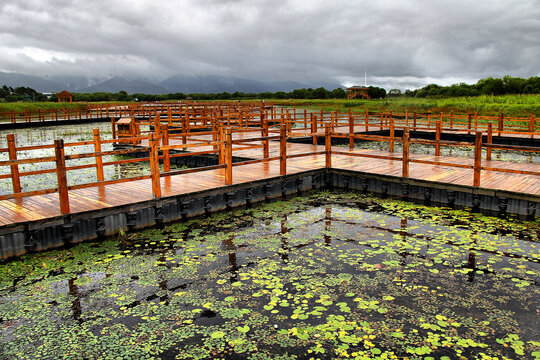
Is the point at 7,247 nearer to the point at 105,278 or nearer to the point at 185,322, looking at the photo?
the point at 105,278

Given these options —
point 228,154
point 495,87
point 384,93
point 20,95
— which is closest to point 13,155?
point 228,154

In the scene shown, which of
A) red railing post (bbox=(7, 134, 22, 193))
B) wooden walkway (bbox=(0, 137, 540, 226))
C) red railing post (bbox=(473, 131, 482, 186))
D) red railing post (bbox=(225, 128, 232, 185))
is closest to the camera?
wooden walkway (bbox=(0, 137, 540, 226))

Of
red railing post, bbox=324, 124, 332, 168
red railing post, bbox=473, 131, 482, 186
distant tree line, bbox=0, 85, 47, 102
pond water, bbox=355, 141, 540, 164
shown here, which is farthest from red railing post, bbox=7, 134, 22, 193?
distant tree line, bbox=0, 85, 47, 102

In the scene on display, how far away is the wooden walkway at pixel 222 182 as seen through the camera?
296 inches

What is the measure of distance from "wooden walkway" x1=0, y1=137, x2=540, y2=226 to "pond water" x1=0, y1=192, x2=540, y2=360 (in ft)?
2.46

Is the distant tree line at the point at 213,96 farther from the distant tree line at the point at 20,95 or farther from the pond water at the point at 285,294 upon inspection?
the pond water at the point at 285,294

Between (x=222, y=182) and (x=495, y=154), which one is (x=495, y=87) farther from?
(x=222, y=182)

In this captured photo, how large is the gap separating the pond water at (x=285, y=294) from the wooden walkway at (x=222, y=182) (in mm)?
749

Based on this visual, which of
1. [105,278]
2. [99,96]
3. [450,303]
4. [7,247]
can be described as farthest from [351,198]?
[99,96]

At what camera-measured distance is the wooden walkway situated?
7.52 meters

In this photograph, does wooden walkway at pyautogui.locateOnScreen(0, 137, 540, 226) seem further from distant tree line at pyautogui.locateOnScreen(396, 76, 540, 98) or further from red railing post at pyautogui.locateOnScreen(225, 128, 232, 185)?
distant tree line at pyautogui.locateOnScreen(396, 76, 540, 98)

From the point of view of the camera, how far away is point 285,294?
17.5 feet

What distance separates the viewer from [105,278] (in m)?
5.93

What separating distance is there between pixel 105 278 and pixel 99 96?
6828cm
